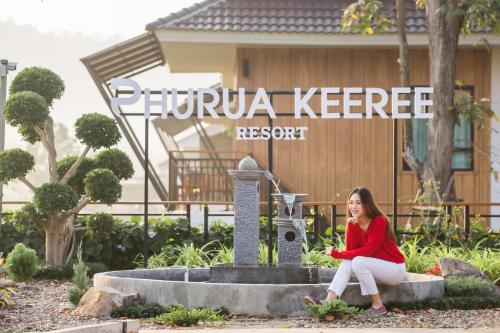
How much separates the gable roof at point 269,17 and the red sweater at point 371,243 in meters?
9.90

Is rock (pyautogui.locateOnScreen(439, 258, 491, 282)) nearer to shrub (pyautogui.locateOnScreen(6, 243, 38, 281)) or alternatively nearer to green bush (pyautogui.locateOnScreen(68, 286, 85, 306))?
green bush (pyautogui.locateOnScreen(68, 286, 85, 306))

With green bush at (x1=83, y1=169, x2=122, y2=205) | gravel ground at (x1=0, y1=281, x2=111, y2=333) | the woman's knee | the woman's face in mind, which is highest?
green bush at (x1=83, y1=169, x2=122, y2=205)

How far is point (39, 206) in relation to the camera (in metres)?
16.3

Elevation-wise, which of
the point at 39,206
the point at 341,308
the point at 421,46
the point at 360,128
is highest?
the point at 421,46

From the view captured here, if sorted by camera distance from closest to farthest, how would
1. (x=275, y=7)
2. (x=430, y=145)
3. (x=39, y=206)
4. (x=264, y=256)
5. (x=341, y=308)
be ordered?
(x=341, y=308)
(x=264, y=256)
(x=39, y=206)
(x=430, y=145)
(x=275, y=7)

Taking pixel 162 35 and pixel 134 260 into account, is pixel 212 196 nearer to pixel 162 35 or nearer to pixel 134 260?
pixel 162 35

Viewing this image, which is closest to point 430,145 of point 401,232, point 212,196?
point 401,232

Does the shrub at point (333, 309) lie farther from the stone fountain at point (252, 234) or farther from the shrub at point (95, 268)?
the shrub at point (95, 268)

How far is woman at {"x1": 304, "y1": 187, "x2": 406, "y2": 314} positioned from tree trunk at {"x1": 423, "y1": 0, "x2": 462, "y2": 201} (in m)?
7.57

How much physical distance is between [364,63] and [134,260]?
7.64 metres

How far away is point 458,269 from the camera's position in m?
13.5

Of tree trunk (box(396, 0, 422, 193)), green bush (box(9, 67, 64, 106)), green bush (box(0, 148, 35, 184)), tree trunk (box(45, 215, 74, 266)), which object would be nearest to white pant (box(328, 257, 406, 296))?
tree trunk (box(45, 215, 74, 266))

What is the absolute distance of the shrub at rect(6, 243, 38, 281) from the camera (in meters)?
15.4

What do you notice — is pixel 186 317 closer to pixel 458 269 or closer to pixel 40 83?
pixel 458 269
